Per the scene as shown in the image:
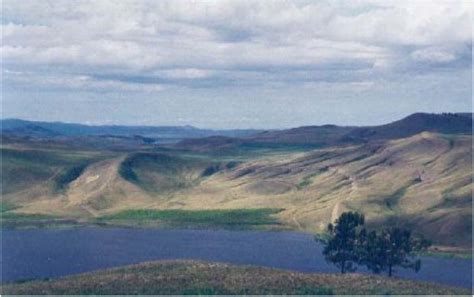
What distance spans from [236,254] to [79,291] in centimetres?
7181

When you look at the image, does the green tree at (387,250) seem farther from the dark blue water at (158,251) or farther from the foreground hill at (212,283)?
the foreground hill at (212,283)

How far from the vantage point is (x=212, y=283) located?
93938 mm

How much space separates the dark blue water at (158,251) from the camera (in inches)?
5551

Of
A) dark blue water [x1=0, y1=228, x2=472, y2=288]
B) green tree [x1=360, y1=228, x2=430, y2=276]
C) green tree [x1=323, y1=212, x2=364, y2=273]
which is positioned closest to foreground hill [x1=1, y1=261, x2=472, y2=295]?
green tree [x1=360, y1=228, x2=430, y2=276]

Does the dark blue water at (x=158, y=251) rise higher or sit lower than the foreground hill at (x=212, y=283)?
lower

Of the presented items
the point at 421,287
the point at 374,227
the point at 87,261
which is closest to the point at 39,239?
the point at 87,261

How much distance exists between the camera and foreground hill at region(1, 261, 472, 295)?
90.8 meters

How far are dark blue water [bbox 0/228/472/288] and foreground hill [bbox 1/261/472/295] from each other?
30.7m

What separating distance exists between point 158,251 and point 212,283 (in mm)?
70867

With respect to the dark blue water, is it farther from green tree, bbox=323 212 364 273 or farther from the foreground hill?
the foreground hill

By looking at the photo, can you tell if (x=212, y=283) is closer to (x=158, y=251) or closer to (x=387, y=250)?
(x=387, y=250)

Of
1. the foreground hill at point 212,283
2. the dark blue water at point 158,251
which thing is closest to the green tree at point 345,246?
the dark blue water at point 158,251

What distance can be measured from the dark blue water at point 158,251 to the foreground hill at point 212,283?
30.7m

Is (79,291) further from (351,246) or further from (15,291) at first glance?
(351,246)
